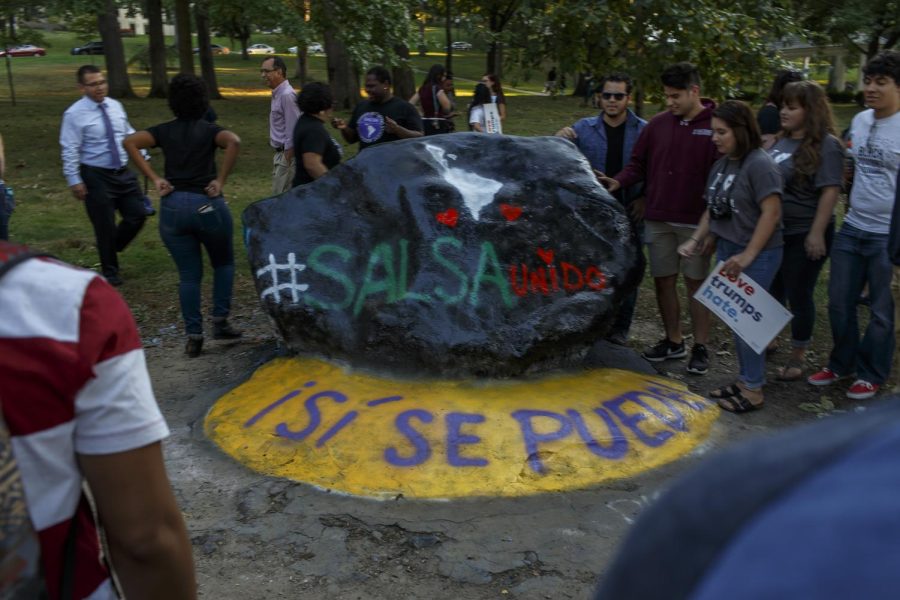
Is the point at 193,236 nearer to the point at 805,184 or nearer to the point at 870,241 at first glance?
the point at 805,184

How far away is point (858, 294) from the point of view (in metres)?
5.73

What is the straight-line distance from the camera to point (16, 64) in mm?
43719

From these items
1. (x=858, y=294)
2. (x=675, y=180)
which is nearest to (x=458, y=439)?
(x=675, y=180)

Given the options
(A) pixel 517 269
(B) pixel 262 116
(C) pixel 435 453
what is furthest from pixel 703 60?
(B) pixel 262 116

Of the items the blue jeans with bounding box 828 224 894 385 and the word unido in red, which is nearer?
the word unido in red

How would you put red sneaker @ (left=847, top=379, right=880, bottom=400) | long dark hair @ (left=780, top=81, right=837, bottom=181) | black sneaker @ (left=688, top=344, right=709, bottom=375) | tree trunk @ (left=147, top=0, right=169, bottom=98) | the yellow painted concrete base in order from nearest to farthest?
1. the yellow painted concrete base
2. long dark hair @ (left=780, top=81, right=837, bottom=181)
3. red sneaker @ (left=847, top=379, right=880, bottom=400)
4. black sneaker @ (left=688, top=344, right=709, bottom=375)
5. tree trunk @ (left=147, top=0, right=169, bottom=98)

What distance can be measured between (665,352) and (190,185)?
137 inches

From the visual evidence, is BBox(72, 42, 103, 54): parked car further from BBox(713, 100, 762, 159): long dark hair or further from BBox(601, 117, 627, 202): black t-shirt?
BBox(713, 100, 762, 159): long dark hair

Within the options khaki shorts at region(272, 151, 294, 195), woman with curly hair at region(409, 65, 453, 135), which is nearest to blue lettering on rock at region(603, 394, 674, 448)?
khaki shorts at region(272, 151, 294, 195)

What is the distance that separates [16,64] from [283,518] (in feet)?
151

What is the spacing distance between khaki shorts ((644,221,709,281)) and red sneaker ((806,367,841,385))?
37.8 inches

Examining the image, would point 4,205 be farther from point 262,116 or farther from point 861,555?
point 262,116

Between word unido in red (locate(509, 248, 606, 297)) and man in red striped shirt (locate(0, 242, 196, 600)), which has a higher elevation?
man in red striped shirt (locate(0, 242, 196, 600))

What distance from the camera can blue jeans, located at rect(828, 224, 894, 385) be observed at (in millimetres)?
5551
